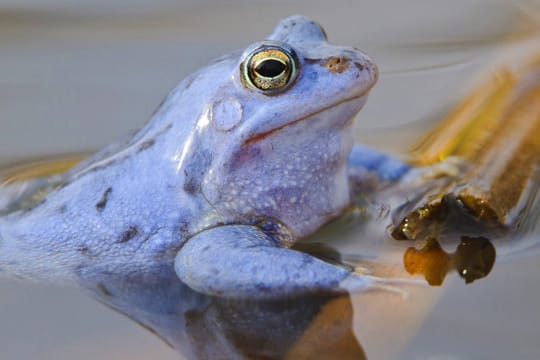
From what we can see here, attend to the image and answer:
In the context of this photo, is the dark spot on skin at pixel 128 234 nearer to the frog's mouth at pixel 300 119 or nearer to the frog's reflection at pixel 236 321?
the frog's reflection at pixel 236 321

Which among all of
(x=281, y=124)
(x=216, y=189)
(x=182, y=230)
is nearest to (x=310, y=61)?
(x=281, y=124)

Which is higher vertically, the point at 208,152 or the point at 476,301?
the point at 208,152

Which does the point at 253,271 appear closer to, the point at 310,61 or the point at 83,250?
the point at 83,250

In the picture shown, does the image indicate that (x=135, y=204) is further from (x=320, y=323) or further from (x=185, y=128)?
(x=320, y=323)

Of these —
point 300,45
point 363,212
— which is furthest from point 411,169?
point 300,45

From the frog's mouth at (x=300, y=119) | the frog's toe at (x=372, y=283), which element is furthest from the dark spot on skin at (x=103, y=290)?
the frog's toe at (x=372, y=283)

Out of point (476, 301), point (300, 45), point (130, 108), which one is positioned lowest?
point (476, 301)
